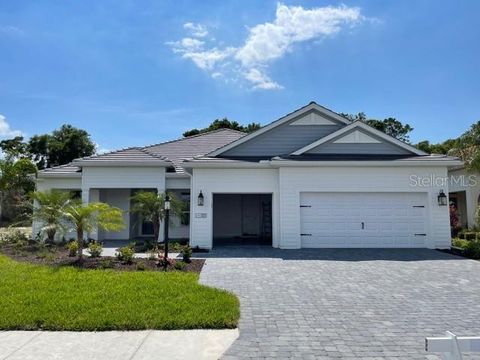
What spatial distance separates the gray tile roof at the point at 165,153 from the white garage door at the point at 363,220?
7.17 metres

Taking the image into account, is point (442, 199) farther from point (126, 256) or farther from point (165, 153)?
point (165, 153)

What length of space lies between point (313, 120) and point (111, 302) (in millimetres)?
12585

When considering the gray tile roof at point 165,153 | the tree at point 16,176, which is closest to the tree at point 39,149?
the tree at point 16,176

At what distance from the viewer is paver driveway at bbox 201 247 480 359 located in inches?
186

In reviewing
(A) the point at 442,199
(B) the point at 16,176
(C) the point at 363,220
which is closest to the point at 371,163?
(C) the point at 363,220

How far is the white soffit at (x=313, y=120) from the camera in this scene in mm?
16356

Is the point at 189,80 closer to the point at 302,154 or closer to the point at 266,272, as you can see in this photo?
the point at 302,154

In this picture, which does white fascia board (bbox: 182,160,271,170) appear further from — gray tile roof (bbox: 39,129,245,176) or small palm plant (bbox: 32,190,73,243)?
small palm plant (bbox: 32,190,73,243)

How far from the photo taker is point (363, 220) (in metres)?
14.1

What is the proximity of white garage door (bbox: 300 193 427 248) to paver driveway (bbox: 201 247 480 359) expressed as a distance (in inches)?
72.4

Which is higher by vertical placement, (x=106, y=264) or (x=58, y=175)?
(x=58, y=175)

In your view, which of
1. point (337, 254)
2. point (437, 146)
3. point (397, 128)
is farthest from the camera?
point (397, 128)

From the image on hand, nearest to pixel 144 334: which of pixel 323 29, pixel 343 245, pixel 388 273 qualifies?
pixel 388 273

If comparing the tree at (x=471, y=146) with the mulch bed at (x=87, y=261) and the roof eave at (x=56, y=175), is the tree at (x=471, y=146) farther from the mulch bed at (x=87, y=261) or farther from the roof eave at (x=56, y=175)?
the roof eave at (x=56, y=175)
